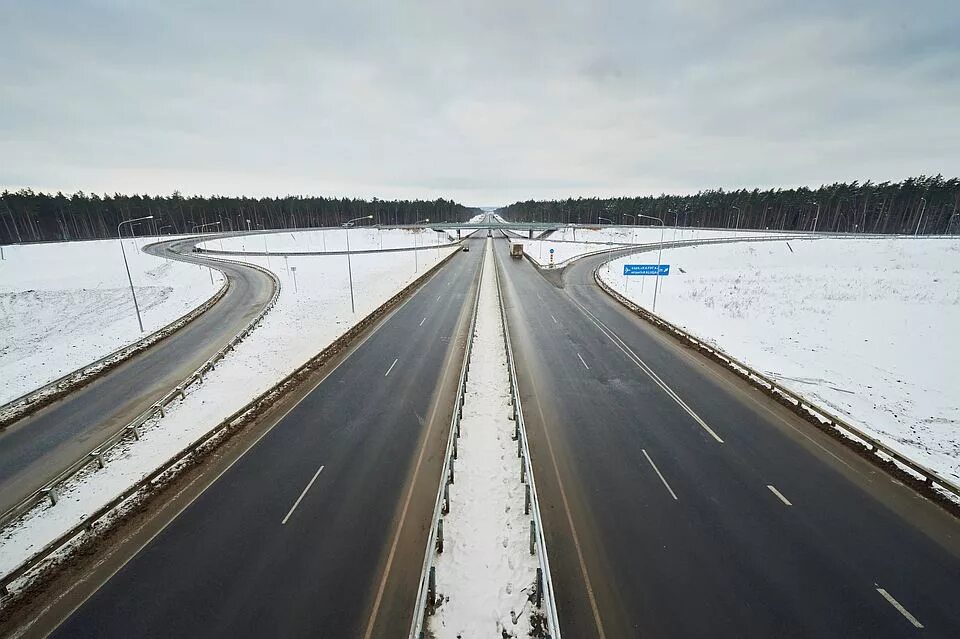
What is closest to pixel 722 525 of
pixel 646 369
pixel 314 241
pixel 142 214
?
pixel 646 369

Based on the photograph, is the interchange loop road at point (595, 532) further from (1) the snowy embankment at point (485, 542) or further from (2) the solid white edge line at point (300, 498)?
(1) the snowy embankment at point (485, 542)

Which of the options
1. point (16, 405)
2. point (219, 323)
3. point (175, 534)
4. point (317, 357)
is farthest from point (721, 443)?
point (219, 323)

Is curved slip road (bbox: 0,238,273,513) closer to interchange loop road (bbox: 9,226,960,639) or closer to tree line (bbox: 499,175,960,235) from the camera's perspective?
interchange loop road (bbox: 9,226,960,639)

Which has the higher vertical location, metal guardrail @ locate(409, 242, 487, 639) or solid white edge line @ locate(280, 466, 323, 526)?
metal guardrail @ locate(409, 242, 487, 639)

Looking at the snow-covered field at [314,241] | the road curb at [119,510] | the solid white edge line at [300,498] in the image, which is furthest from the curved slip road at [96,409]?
the snow-covered field at [314,241]

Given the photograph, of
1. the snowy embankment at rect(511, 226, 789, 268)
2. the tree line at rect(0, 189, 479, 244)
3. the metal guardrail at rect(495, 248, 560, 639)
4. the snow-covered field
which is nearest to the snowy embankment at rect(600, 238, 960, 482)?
the metal guardrail at rect(495, 248, 560, 639)
